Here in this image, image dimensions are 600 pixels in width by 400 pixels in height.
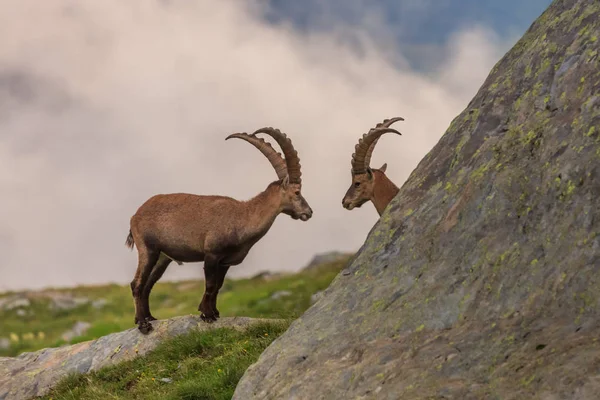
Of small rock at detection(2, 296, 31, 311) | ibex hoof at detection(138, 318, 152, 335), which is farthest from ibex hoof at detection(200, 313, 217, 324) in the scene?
small rock at detection(2, 296, 31, 311)

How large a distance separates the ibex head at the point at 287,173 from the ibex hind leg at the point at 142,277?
10.1ft

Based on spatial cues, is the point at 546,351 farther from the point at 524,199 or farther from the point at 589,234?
the point at 524,199

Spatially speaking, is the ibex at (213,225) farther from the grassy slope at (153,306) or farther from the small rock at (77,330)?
the small rock at (77,330)

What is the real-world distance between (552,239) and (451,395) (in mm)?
1755

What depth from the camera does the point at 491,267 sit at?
729 centimetres

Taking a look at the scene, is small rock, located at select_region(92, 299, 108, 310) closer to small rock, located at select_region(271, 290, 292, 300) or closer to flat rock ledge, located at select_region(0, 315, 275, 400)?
small rock, located at select_region(271, 290, 292, 300)

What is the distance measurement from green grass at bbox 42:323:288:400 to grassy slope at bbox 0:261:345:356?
13098 mm

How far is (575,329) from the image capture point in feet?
20.0

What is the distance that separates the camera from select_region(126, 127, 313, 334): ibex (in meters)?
14.8

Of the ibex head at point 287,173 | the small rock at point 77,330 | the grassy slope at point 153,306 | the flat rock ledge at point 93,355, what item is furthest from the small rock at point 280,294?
the ibex head at point 287,173

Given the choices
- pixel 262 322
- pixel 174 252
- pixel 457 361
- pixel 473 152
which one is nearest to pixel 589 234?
pixel 457 361

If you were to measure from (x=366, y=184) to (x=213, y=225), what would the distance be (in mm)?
3454

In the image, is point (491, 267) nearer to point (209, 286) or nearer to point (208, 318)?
point (209, 286)

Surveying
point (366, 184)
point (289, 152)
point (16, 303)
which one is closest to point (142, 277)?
point (289, 152)
